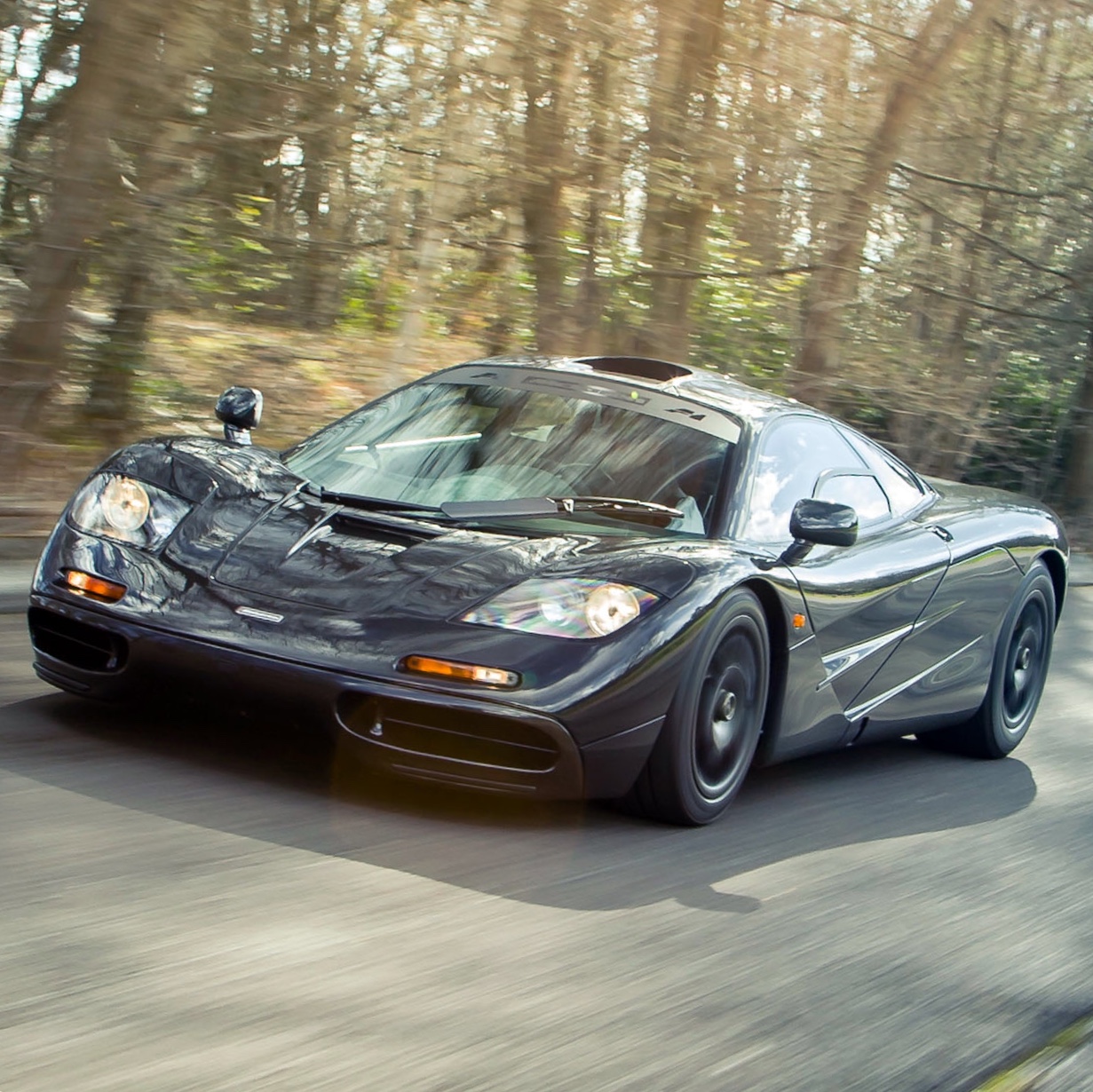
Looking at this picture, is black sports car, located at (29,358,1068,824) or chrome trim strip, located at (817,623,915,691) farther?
chrome trim strip, located at (817,623,915,691)

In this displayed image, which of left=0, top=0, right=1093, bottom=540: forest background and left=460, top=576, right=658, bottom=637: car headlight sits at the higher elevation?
left=0, top=0, right=1093, bottom=540: forest background

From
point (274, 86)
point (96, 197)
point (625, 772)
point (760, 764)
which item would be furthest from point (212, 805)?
point (274, 86)

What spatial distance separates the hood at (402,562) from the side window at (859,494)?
1251mm

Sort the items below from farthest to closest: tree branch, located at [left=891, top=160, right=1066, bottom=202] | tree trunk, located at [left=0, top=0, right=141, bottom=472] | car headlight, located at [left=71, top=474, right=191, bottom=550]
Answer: tree branch, located at [left=891, top=160, right=1066, bottom=202] → tree trunk, located at [left=0, top=0, right=141, bottom=472] → car headlight, located at [left=71, top=474, right=191, bottom=550]

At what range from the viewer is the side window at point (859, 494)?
5.66 meters

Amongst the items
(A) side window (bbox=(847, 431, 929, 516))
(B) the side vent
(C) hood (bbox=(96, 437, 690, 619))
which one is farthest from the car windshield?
(A) side window (bbox=(847, 431, 929, 516))

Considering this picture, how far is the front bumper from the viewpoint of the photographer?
157 inches

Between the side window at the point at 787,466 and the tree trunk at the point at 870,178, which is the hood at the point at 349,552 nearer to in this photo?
the side window at the point at 787,466

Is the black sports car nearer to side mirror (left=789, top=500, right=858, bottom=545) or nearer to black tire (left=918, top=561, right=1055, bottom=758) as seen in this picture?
side mirror (left=789, top=500, right=858, bottom=545)

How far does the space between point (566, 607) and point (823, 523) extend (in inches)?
43.1

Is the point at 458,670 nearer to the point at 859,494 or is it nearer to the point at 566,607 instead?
the point at 566,607

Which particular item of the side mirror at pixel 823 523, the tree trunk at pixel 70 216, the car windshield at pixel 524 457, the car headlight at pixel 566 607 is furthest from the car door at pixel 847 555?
the tree trunk at pixel 70 216

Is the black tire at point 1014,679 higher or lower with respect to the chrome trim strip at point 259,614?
lower

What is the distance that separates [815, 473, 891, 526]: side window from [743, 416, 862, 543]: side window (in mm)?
47
